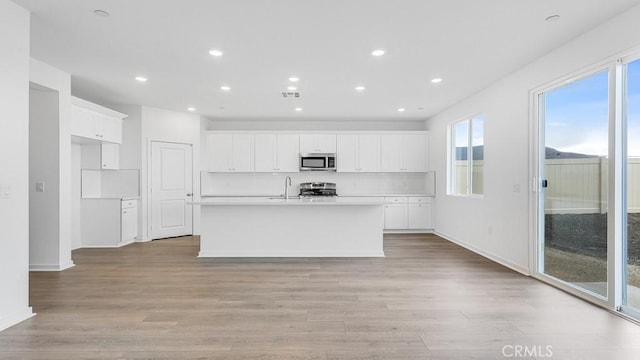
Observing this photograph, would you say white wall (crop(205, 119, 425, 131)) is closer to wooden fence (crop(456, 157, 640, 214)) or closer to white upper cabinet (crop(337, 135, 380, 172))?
white upper cabinet (crop(337, 135, 380, 172))

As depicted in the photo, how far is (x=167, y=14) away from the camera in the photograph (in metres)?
2.87

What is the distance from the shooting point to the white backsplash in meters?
7.80

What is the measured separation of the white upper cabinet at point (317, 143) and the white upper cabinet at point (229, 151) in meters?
1.15

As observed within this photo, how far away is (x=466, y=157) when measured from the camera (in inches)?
233

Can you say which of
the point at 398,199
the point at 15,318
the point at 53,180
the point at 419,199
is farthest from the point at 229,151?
the point at 15,318

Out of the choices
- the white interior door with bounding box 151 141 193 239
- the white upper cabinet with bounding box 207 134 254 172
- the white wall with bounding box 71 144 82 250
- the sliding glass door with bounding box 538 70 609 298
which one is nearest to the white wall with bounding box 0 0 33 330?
the white wall with bounding box 71 144 82 250

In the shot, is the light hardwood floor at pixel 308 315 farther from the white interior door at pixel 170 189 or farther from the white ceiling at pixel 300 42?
the white ceiling at pixel 300 42

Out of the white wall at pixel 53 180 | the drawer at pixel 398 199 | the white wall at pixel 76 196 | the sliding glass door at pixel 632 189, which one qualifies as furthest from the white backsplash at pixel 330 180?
the sliding glass door at pixel 632 189

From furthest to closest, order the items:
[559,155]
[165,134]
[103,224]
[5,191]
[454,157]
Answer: [165,134]
[454,157]
[103,224]
[559,155]
[5,191]

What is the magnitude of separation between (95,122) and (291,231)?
11.7 ft

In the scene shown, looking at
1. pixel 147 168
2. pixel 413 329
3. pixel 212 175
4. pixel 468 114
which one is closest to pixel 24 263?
pixel 413 329

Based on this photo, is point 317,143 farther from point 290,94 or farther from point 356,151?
point 290,94

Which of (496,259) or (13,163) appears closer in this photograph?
(13,163)

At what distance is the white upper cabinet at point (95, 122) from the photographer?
4.88 m
